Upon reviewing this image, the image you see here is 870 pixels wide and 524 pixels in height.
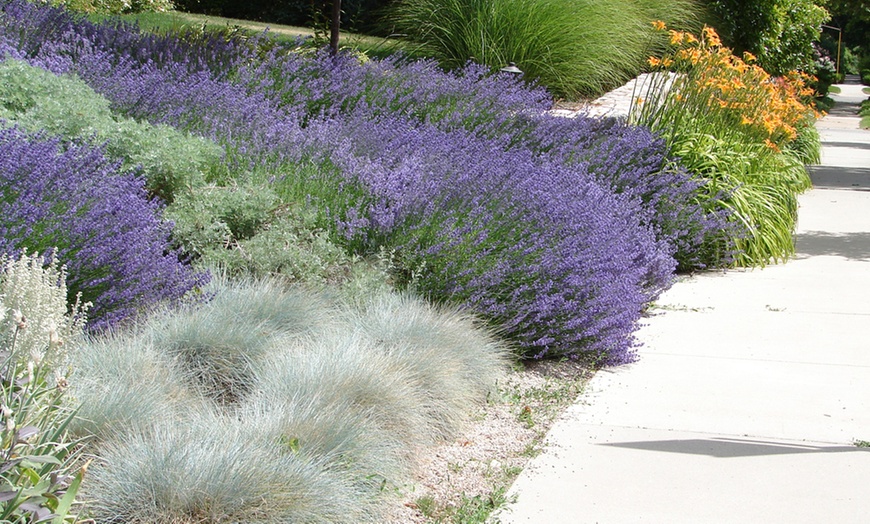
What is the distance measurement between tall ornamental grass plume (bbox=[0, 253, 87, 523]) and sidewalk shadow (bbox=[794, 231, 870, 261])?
753 cm

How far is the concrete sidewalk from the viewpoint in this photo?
3.83 metres

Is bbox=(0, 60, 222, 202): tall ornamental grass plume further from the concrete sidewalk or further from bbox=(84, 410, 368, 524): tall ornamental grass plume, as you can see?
the concrete sidewalk

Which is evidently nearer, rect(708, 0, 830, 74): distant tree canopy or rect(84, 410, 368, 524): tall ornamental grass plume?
rect(84, 410, 368, 524): tall ornamental grass plume

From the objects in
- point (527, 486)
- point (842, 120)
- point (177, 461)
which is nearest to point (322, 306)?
point (527, 486)

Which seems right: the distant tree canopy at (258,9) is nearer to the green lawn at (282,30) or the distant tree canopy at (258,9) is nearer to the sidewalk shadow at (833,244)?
the green lawn at (282,30)

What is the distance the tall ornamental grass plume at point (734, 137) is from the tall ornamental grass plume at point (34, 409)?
6.33m

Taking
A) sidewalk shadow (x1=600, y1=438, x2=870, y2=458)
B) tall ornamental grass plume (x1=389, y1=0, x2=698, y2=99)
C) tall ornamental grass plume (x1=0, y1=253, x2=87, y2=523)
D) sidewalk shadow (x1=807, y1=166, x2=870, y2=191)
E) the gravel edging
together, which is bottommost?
sidewalk shadow (x1=807, y1=166, x2=870, y2=191)

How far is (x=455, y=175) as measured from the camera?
21.1 feet

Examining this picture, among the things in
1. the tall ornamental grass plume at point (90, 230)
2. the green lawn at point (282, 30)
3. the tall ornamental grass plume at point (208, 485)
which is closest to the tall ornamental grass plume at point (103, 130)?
the tall ornamental grass plume at point (90, 230)

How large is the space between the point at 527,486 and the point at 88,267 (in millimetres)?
2186

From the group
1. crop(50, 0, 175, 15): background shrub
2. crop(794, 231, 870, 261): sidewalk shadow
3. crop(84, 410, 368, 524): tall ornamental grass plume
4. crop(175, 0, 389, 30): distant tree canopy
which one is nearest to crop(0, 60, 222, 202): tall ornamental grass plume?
crop(84, 410, 368, 524): tall ornamental grass plume

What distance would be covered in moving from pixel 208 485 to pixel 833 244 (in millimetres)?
8126

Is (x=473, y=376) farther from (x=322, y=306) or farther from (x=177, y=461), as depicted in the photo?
(x=177, y=461)

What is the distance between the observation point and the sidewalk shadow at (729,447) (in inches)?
171
